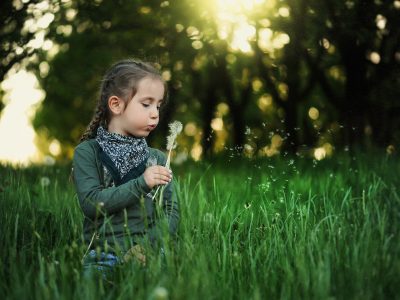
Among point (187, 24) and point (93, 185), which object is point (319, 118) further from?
point (93, 185)

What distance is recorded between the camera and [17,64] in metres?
6.48

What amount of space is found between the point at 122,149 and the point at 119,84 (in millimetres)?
388

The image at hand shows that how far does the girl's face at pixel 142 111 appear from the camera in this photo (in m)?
3.33

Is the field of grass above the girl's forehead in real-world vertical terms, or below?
below

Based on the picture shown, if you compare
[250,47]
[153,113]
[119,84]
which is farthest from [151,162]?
[250,47]

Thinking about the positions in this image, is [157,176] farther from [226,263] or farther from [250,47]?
[250,47]

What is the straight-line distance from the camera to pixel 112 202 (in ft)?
10.3

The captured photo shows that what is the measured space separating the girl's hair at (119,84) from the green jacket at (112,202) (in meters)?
0.19

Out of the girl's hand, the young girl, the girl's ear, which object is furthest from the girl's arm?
the girl's ear

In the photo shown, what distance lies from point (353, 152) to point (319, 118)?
6.08m

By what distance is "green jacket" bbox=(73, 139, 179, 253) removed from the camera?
3135 mm

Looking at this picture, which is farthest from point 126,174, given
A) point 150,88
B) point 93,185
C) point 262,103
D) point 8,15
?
point 262,103

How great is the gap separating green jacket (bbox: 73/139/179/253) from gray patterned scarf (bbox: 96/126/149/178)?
0.16ft

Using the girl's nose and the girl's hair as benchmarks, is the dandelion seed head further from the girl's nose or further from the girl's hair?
the girl's hair
